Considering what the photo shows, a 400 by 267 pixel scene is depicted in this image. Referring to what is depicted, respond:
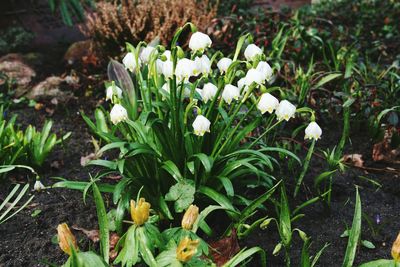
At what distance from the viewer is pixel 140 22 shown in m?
4.18

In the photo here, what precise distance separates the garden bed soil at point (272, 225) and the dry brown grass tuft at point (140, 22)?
1.34 meters

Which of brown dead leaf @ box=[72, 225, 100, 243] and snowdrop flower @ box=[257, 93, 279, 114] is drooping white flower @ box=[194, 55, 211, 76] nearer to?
snowdrop flower @ box=[257, 93, 279, 114]

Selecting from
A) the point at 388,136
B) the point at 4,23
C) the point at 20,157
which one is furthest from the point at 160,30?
the point at 4,23

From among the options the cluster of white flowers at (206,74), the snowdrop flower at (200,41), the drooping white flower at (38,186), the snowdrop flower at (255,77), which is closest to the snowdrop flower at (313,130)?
the cluster of white flowers at (206,74)

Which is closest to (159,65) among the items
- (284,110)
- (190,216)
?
(284,110)

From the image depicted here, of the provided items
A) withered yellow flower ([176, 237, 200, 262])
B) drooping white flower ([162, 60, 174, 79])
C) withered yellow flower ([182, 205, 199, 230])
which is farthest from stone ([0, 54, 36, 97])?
withered yellow flower ([176, 237, 200, 262])

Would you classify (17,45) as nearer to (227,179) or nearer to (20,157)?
(20,157)

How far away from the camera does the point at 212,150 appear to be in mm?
2402

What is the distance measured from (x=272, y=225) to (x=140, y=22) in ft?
7.76

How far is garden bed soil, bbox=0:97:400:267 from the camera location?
2.24m

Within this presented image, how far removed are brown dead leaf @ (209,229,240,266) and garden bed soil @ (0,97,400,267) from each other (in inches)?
4.8

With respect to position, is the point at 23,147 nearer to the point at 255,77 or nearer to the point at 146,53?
the point at 146,53

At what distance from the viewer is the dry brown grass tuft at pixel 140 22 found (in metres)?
4.11

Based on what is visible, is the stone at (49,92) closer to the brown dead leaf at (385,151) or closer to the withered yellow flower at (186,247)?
the brown dead leaf at (385,151)
